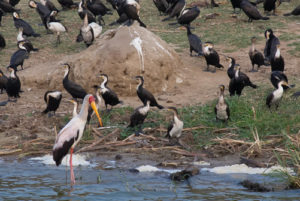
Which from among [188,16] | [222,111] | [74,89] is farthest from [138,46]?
[188,16]

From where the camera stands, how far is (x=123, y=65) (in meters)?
12.1

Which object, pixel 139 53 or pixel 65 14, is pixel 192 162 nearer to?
pixel 139 53

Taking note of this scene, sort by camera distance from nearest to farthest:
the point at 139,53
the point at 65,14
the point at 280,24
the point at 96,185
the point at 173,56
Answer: the point at 96,185
the point at 139,53
the point at 173,56
the point at 280,24
the point at 65,14

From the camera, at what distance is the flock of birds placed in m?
7.62

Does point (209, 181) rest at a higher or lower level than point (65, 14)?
higher

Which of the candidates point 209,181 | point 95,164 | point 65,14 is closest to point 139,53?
point 95,164

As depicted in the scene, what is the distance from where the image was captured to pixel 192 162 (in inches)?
319

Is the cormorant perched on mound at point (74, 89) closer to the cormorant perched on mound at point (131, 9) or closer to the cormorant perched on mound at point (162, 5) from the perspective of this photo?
the cormorant perched on mound at point (131, 9)

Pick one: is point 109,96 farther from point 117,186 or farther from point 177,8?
point 177,8

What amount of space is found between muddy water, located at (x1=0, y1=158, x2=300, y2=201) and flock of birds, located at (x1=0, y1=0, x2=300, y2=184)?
0.35m

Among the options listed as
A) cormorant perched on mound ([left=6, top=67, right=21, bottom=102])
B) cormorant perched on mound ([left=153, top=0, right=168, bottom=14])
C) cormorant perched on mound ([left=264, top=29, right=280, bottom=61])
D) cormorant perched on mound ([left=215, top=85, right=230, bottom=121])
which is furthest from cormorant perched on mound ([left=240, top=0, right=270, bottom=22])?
cormorant perched on mound ([left=215, top=85, right=230, bottom=121])

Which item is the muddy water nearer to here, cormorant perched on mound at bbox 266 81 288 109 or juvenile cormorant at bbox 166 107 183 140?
juvenile cormorant at bbox 166 107 183 140

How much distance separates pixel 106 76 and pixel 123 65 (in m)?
1.05

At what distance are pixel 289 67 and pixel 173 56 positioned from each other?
10.0 ft
